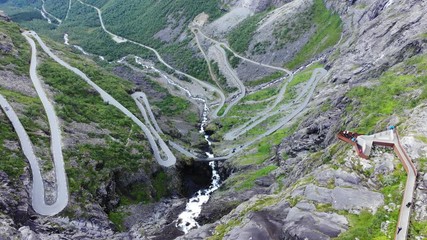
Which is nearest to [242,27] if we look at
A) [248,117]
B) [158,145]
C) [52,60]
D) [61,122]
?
[248,117]

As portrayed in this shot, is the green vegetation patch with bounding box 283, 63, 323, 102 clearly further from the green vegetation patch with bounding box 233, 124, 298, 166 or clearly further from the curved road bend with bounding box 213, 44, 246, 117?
the green vegetation patch with bounding box 233, 124, 298, 166

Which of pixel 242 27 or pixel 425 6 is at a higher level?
pixel 242 27

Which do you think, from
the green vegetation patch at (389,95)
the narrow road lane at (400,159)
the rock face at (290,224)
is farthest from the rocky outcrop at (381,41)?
the rock face at (290,224)

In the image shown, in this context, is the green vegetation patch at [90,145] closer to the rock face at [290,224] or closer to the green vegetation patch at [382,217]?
the rock face at [290,224]

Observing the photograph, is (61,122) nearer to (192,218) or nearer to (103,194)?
(103,194)

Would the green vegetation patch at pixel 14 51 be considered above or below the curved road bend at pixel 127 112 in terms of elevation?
above

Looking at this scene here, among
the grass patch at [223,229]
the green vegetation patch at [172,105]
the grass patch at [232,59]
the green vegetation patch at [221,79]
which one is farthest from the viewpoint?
the grass patch at [232,59]

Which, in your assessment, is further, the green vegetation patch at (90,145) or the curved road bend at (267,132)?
the curved road bend at (267,132)

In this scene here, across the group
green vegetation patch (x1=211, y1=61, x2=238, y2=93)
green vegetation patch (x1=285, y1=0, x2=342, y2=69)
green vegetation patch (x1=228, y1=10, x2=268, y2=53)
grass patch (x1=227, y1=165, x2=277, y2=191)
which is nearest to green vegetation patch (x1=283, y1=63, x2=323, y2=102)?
green vegetation patch (x1=285, y1=0, x2=342, y2=69)
